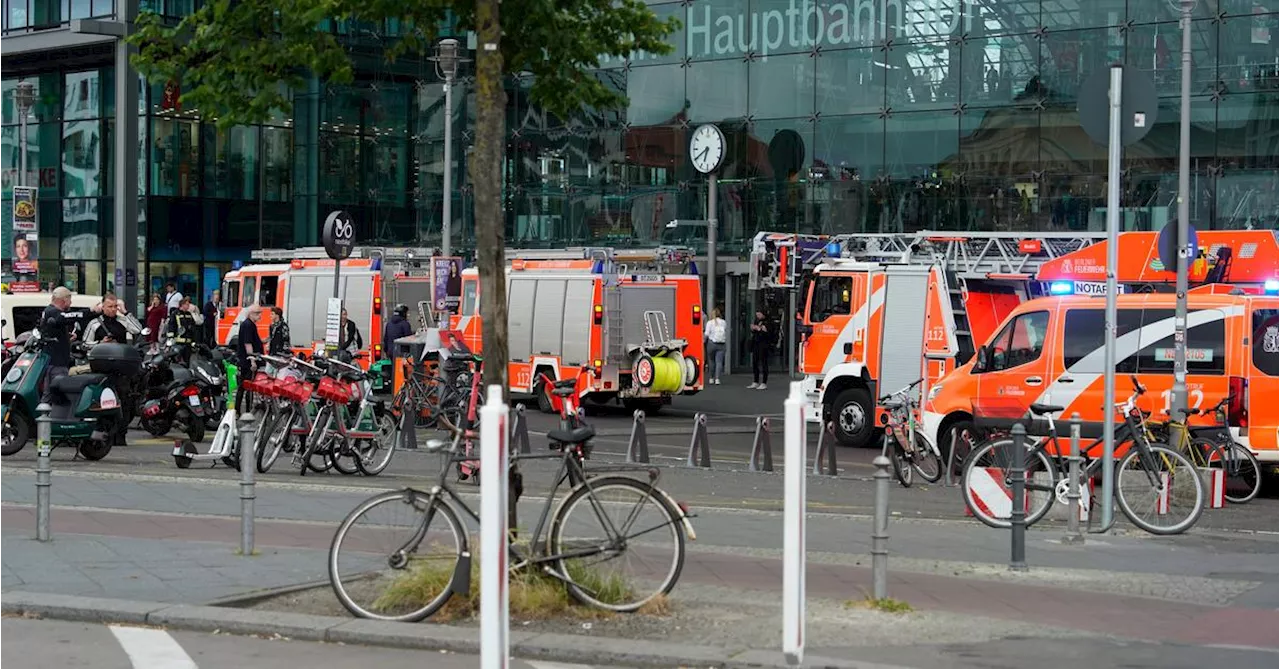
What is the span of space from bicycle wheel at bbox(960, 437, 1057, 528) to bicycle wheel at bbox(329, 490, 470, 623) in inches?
246

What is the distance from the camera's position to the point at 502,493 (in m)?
6.29

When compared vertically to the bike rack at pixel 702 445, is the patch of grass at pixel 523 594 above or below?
above

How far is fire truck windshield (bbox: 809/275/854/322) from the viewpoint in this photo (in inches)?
981

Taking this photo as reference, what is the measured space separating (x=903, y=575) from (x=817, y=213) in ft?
95.8

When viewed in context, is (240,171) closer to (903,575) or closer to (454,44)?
(454,44)

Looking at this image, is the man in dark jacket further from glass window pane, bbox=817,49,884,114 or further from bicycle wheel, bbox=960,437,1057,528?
bicycle wheel, bbox=960,437,1057,528

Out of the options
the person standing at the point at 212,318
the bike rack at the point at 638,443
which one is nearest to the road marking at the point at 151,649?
the bike rack at the point at 638,443

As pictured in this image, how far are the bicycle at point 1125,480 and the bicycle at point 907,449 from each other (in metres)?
4.95

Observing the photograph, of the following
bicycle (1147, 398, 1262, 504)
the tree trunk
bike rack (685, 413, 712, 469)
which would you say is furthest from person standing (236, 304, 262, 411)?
the tree trunk

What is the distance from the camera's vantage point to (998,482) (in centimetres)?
1412

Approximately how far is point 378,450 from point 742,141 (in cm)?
2388

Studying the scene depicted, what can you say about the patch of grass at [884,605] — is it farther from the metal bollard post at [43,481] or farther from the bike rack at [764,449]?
the bike rack at [764,449]

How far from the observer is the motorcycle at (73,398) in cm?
1889

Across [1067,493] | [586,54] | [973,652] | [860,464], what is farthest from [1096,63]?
[973,652]
